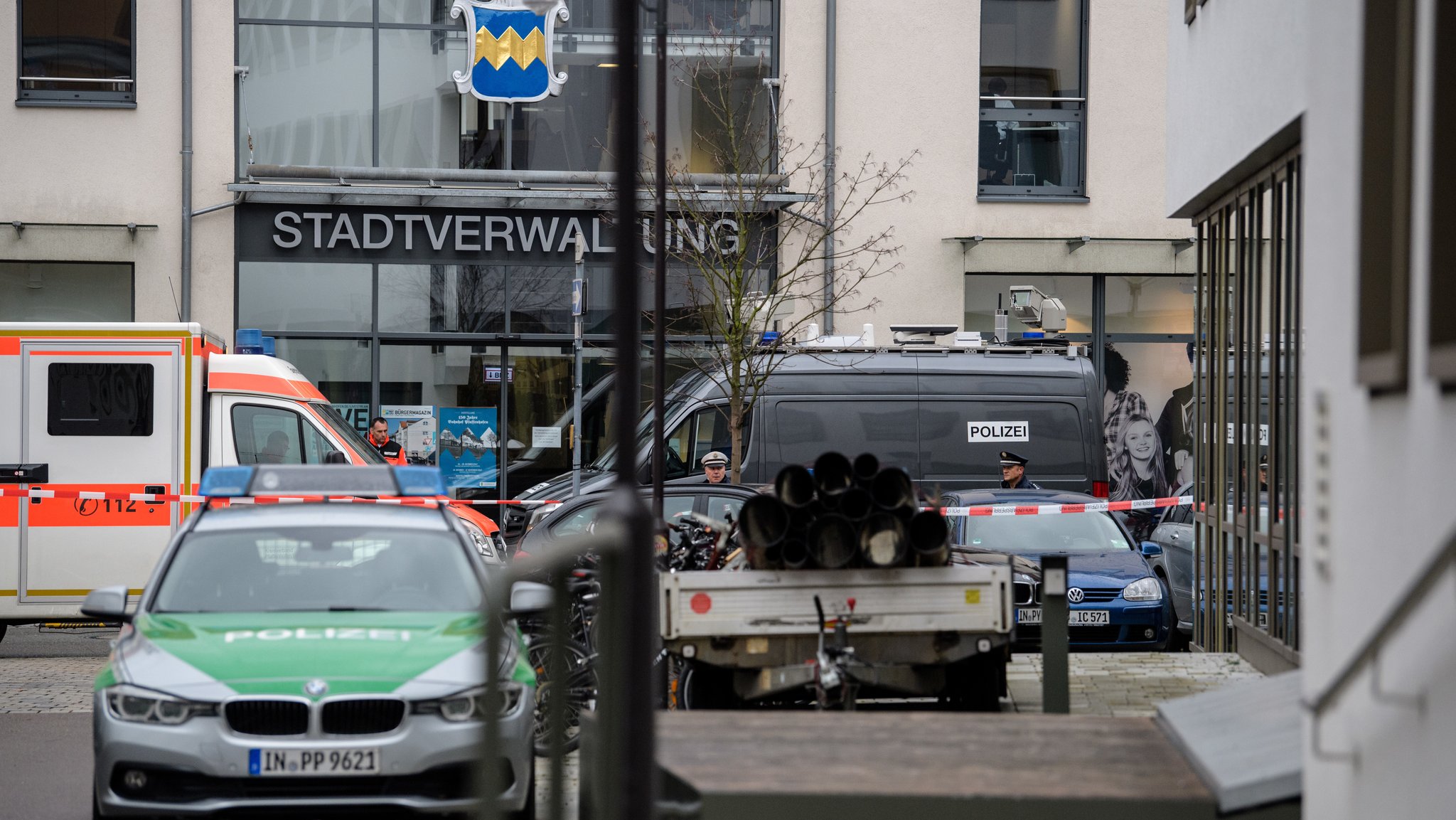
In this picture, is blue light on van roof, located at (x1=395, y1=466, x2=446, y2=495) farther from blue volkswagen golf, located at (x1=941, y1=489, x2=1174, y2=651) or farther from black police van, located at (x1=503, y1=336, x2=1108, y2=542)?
black police van, located at (x1=503, y1=336, x2=1108, y2=542)

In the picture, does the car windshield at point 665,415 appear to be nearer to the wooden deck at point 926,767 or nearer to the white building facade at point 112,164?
the white building facade at point 112,164

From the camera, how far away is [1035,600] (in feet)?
38.8

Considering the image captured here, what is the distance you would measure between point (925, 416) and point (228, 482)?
9.70 metres

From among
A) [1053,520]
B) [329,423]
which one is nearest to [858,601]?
[1053,520]

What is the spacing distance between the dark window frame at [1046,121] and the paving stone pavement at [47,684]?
13679 mm

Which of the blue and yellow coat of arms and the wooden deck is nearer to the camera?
the wooden deck

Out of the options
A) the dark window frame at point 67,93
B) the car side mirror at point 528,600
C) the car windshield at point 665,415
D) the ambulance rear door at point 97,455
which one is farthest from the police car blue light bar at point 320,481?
the dark window frame at point 67,93

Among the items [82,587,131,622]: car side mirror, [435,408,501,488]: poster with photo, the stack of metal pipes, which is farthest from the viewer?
[435,408,501,488]: poster with photo

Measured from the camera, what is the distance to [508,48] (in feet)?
70.3

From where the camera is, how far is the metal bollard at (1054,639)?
7828 millimetres

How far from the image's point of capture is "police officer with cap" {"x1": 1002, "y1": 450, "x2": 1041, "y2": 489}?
15164mm

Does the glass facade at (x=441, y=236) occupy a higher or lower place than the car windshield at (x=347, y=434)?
higher

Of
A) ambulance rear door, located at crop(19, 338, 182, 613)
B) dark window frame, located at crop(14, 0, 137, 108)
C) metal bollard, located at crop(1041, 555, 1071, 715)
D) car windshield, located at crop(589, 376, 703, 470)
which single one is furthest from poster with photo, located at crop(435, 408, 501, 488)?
metal bollard, located at crop(1041, 555, 1071, 715)

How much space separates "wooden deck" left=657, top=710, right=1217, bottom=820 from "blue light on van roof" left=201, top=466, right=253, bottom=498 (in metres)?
3.03
